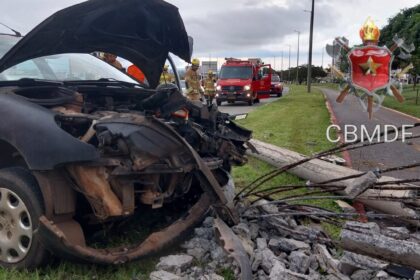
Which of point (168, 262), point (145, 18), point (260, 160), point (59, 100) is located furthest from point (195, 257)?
point (260, 160)

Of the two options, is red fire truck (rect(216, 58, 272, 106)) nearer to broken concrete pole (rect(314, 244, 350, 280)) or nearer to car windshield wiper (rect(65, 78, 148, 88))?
car windshield wiper (rect(65, 78, 148, 88))

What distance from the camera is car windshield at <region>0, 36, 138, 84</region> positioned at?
13.7 ft

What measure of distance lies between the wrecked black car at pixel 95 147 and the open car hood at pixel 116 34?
0.01 m

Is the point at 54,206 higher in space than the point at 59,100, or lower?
lower

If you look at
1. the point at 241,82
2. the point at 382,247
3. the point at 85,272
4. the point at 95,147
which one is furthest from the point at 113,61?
the point at 241,82

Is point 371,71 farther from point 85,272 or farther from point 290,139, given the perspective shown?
point 85,272

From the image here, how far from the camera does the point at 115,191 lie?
3.18 metres

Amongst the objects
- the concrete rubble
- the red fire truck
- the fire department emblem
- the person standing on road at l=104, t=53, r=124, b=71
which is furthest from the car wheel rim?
the red fire truck

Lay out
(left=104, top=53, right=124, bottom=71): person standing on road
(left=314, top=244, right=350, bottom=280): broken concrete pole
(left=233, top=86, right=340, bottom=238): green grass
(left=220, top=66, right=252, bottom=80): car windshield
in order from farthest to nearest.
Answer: (left=220, top=66, right=252, bottom=80): car windshield, (left=233, top=86, right=340, bottom=238): green grass, (left=104, top=53, right=124, bottom=71): person standing on road, (left=314, top=244, right=350, bottom=280): broken concrete pole

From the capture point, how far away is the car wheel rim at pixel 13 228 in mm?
3232

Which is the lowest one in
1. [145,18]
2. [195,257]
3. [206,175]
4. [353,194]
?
[195,257]

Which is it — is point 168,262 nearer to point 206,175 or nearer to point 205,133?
point 206,175

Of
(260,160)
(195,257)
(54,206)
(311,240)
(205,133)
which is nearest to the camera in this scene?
(54,206)

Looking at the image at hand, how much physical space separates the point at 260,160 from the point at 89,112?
4107mm
